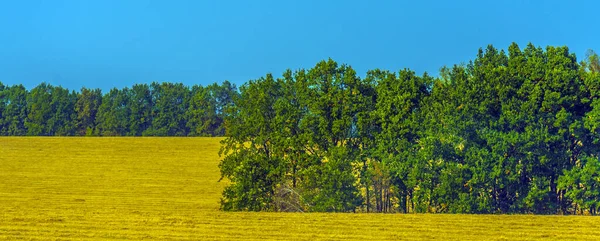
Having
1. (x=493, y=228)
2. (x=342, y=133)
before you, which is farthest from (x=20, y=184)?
(x=493, y=228)

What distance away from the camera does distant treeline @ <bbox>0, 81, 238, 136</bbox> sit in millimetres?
82250

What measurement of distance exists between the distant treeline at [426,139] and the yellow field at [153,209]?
5.53 feet

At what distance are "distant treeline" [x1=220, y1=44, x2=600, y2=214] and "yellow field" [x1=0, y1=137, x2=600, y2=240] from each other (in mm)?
1684

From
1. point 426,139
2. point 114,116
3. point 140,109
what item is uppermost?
point 140,109

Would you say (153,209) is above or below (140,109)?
below

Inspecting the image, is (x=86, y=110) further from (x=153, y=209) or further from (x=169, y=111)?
(x=153, y=209)

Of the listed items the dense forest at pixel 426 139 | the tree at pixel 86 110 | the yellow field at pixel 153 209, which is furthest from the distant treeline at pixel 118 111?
the dense forest at pixel 426 139

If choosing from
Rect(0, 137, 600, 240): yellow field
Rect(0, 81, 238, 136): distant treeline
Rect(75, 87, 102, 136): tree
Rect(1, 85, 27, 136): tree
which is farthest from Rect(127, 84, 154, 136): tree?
Rect(0, 137, 600, 240): yellow field

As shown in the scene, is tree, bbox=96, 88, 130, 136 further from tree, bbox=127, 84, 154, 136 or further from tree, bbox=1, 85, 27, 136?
tree, bbox=1, 85, 27, 136

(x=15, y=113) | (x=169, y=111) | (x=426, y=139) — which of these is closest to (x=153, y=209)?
(x=426, y=139)

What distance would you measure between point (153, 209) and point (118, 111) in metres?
53.2

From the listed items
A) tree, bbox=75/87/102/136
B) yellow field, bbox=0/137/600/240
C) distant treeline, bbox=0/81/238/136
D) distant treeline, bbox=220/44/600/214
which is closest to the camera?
yellow field, bbox=0/137/600/240

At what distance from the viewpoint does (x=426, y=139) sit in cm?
2811

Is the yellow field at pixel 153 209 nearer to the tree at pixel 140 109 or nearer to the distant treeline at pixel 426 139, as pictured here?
the distant treeline at pixel 426 139
